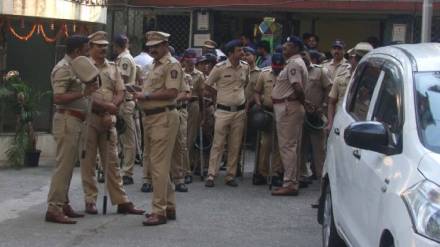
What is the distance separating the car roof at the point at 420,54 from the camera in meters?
5.34

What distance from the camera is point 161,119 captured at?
8211 millimetres

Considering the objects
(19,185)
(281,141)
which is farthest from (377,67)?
(19,185)

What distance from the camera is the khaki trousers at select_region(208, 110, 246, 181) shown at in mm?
11039

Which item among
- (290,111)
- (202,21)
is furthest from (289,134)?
(202,21)

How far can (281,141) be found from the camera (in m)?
10.5

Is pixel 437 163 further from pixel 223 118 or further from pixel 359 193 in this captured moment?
pixel 223 118

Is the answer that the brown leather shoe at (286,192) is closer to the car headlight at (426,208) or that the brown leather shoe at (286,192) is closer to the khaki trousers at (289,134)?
the khaki trousers at (289,134)

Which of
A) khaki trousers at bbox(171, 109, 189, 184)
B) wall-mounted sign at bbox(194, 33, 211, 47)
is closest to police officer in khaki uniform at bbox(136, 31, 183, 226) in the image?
khaki trousers at bbox(171, 109, 189, 184)

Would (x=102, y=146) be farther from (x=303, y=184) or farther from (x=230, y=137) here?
(x=303, y=184)

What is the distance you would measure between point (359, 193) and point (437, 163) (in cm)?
124

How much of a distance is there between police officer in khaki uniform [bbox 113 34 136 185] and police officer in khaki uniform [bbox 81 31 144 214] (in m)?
1.83

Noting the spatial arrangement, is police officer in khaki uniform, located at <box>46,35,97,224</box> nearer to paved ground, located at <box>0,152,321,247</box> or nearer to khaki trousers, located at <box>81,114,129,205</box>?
paved ground, located at <box>0,152,321,247</box>

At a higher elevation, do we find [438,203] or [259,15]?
[259,15]

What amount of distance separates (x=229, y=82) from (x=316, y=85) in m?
1.16
